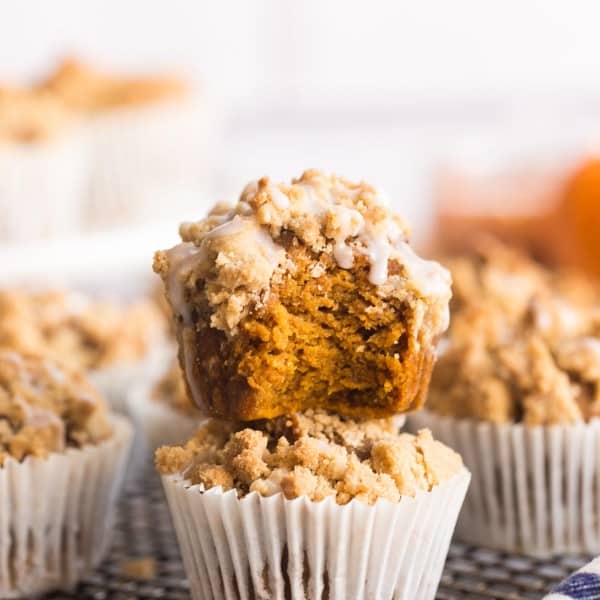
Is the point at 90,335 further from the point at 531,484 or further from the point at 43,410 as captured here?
the point at 531,484

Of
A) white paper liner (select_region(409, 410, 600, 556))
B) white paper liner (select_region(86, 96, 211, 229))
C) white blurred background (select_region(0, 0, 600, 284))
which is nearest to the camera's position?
white paper liner (select_region(409, 410, 600, 556))

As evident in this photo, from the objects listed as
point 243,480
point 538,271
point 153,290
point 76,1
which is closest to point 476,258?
point 538,271

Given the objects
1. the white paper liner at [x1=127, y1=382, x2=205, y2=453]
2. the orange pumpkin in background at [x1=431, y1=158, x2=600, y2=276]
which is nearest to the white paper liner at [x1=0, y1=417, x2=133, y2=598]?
the white paper liner at [x1=127, y1=382, x2=205, y2=453]

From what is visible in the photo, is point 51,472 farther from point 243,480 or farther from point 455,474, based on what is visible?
point 455,474

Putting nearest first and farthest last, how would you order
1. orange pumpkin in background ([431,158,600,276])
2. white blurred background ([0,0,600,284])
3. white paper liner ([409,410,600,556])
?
white paper liner ([409,410,600,556]), orange pumpkin in background ([431,158,600,276]), white blurred background ([0,0,600,284])

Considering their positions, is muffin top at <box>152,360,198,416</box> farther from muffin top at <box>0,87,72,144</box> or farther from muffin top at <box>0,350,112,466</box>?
muffin top at <box>0,87,72,144</box>

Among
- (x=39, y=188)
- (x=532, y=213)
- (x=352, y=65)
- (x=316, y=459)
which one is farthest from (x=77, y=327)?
(x=352, y=65)
